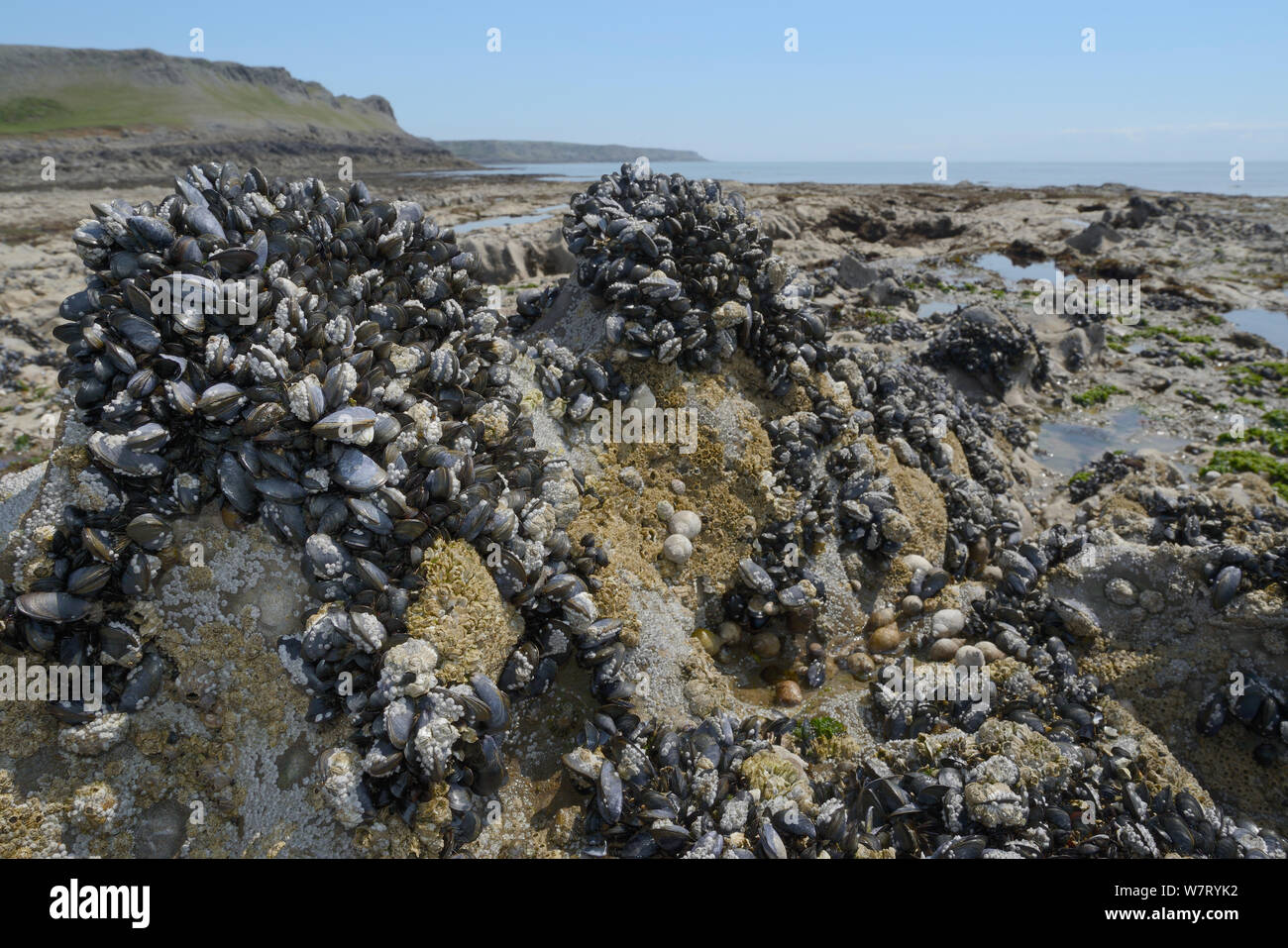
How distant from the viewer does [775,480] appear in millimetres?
5785

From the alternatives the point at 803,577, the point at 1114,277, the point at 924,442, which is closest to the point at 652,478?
the point at 803,577

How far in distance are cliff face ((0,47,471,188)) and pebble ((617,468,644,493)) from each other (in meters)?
58.9

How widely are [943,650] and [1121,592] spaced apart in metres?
1.55

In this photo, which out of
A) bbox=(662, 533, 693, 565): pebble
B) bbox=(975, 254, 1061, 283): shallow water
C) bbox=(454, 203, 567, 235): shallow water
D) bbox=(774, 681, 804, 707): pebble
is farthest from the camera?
bbox=(454, 203, 567, 235): shallow water

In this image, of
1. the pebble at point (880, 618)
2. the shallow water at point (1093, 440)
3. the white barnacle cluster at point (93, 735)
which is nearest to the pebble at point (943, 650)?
the pebble at point (880, 618)

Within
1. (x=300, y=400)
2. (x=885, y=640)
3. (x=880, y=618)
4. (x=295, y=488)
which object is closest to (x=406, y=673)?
(x=295, y=488)

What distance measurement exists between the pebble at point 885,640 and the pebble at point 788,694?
0.86 meters

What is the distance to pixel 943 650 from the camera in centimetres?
536

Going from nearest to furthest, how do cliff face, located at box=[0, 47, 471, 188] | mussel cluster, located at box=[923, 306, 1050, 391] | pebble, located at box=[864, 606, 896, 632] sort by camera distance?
1. pebble, located at box=[864, 606, 896, 632]
2. mussel cluster, located at box=[923, 306, 1050, 391]
3. cliff face, located at box=[0, 47, 471, 188]

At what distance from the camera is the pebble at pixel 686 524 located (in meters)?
5.35

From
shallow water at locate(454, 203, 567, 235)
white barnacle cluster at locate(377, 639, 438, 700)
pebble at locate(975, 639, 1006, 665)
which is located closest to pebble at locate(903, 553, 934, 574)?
pebble at locate(975, 639, 1006, 665)

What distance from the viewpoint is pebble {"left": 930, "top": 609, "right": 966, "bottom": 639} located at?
18.0ft

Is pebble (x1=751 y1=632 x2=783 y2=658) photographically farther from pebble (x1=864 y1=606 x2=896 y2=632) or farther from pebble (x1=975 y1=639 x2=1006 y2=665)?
pebble (x1=975 y1=639 x2=1006 y2=665)
